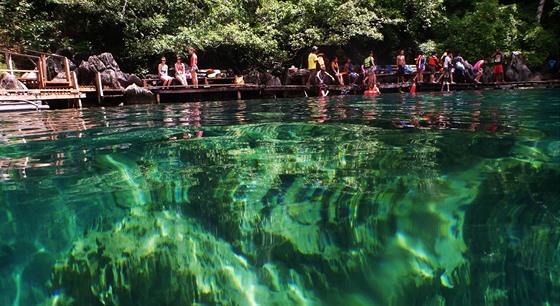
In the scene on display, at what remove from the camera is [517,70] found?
68.5ft

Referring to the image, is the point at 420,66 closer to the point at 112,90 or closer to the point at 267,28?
the point at 267,28

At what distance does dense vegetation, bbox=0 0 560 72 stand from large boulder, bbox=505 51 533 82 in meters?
1.06

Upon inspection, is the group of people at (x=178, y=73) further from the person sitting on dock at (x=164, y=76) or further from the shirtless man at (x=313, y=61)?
the shirtless man at (x=313, y=61)

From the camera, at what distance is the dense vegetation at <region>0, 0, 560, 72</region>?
18219 millimetres

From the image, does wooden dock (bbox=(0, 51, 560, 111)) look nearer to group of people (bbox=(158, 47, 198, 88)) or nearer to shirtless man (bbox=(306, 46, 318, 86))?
group of people (bbox=(158, 47, 198, 88))

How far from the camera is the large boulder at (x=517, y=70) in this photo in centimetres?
2065

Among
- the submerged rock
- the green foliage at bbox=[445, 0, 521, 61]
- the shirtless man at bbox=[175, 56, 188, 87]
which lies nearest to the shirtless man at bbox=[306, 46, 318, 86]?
the shirtless man at bbox=[175, 56, 188, 87]

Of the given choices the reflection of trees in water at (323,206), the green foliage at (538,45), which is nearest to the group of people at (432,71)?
the green foliage at (538,45)

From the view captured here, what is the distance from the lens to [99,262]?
1.86 m

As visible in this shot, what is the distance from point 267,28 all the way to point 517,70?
1385 cm

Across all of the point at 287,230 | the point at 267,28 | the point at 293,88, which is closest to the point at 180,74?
the point at 293,88

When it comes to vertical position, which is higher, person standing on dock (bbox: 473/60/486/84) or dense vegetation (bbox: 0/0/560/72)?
dense vegetation (bbox: 0/0/560/72)

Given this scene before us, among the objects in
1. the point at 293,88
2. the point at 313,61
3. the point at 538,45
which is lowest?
the point at 293,88

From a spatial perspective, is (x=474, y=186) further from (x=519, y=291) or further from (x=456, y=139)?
(x=456, y=139)
